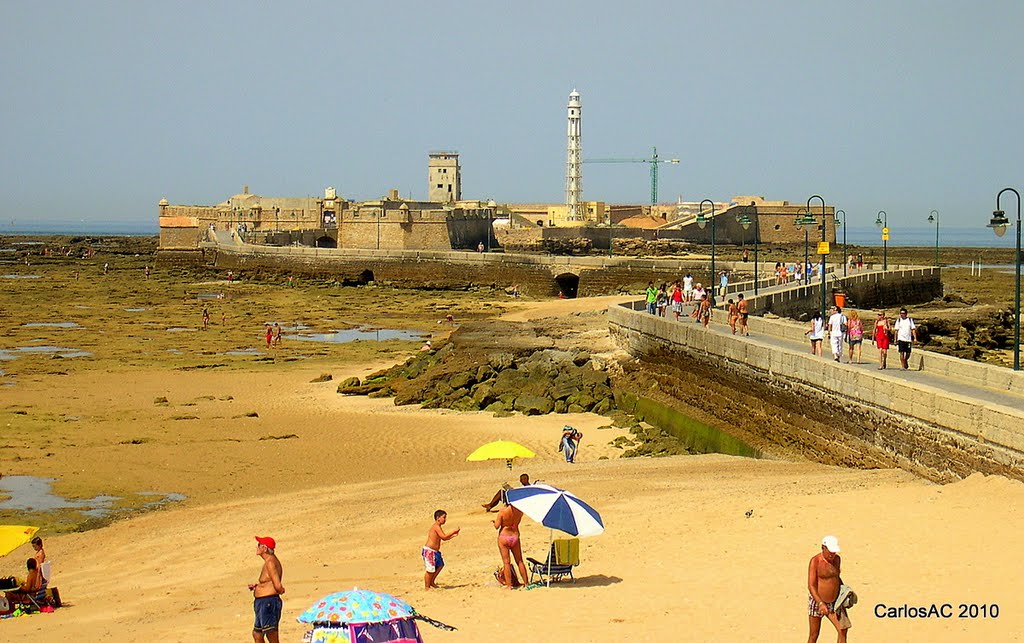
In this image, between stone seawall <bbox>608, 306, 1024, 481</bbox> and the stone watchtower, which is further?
the stone watchtower

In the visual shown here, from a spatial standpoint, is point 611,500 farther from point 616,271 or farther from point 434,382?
point 616,271

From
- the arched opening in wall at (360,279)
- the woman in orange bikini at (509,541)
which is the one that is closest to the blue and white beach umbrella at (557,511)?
the woman in orange bikini at (509,541)

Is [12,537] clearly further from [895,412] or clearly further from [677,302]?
[677,302]

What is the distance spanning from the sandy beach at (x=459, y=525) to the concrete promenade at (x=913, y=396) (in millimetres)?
359

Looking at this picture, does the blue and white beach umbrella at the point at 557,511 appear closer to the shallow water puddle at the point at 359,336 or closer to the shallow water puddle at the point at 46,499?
the shallow water puddle at the point at 46,499

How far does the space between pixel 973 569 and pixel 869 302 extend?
35025mm

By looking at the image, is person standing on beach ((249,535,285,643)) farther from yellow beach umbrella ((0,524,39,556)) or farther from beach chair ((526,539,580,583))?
yellow beach umbrella ((0,524,39,556))

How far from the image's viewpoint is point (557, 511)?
1019 centimetres

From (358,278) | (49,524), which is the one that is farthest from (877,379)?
(358,278)

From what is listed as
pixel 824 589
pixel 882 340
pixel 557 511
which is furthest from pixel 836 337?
pixel 824 589

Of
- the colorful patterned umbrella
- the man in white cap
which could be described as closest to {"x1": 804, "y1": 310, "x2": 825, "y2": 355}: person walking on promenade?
the man in white cap

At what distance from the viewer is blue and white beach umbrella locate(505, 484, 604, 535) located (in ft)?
33.2

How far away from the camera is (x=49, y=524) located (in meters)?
15.8

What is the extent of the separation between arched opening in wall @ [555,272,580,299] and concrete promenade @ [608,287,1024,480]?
32.7 meters
